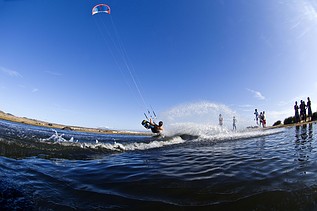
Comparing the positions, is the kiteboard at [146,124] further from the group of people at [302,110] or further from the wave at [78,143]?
the group of people at [302,110]

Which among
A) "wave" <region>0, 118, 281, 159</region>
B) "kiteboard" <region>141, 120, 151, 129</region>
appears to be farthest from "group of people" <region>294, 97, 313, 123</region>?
"kiteboard" <region>141, 120, 151, 129</region>

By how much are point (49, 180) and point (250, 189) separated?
462 cm

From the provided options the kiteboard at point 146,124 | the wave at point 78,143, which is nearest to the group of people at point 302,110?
the wave at point 78,143

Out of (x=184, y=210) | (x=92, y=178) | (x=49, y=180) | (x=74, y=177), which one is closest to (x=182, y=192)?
(x=184, y=210)

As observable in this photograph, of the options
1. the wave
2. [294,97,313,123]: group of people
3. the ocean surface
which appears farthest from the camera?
[294,97,313,123]: group of people

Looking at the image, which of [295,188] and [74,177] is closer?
[295,188]

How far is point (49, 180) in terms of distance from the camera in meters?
4.52

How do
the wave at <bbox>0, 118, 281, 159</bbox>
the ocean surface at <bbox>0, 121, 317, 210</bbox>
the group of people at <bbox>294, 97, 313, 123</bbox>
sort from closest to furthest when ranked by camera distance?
the ocean surface at <bbox>0, 121, 317, 210</bbox>
the wave at <bbox>0, 118, 281, 159</bbox>
the group of people at <bbox>294, 97, 313, 123</bbox>

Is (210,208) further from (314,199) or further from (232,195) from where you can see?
(314,199)

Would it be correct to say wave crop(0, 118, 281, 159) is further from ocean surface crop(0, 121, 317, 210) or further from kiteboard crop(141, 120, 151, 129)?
kiteboard crop(141, 120, 151, 129)

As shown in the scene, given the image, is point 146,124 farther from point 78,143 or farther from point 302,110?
point 302,110

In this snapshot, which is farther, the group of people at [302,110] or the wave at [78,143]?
the group of people at [302,110]

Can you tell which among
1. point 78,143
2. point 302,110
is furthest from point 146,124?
point 302,110

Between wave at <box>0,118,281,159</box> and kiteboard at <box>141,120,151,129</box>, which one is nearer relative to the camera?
wave at <box>0,118,281,159</box>
